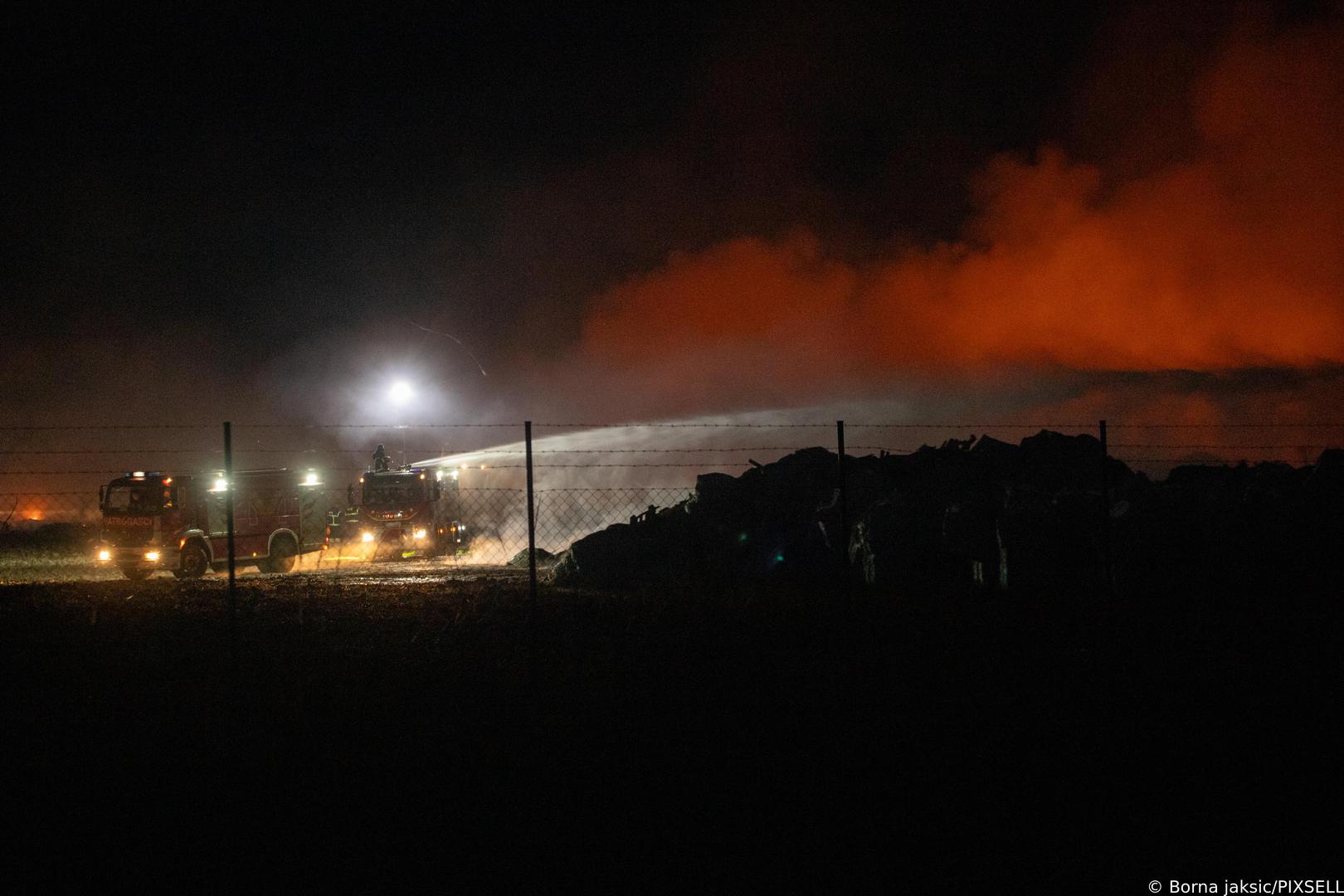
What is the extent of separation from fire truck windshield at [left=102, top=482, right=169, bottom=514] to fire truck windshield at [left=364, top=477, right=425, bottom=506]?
5.88 meters

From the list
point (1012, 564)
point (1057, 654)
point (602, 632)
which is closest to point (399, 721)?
point (602, 632)

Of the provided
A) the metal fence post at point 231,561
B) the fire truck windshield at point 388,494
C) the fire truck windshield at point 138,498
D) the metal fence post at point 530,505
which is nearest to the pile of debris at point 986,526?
the metal fence post at point 530,505

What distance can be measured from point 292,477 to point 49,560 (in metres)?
11.1

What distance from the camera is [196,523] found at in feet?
71.8

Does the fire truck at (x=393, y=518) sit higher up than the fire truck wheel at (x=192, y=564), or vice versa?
the fire truck at (x=393, y=518)

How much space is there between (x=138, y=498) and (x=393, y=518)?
688cm

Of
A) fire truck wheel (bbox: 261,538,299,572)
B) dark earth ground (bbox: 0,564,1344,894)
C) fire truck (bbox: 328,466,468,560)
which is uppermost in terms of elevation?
fire truck (bbox: 328,466,468,560)

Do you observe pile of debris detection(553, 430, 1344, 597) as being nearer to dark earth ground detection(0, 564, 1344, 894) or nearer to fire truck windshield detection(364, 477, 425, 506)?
dark earth ground detection(0, 564, 1344, 894)

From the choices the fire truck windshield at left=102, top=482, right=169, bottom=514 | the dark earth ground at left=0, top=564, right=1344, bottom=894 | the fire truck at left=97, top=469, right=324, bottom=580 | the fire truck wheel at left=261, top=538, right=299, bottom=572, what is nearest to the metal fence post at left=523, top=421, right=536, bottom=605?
the dark earth ground at left=0, top=564, right=1344, bottom=894

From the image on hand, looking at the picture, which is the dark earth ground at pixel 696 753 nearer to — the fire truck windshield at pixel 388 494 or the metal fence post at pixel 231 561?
the metal fence post at pixel 231 561

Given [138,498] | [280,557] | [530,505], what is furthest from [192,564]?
[530,505]

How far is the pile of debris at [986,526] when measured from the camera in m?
12.6

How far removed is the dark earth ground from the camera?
4715mm

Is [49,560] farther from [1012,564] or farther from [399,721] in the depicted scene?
[1012,564]
